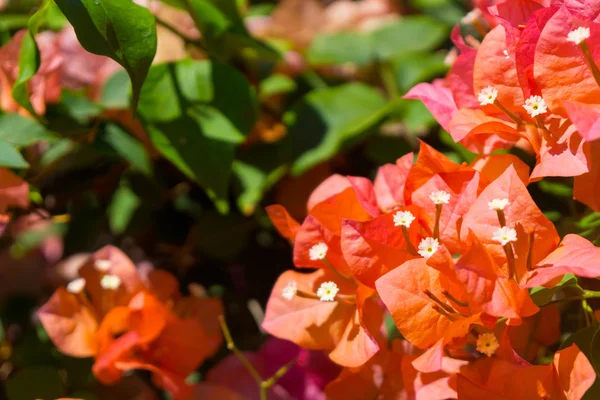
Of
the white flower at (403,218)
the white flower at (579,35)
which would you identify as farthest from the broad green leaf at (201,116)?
the white flower at (579,35)

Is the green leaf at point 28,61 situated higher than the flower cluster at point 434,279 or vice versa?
the green leaf at point 28,61

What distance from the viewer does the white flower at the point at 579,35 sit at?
0.41 metres

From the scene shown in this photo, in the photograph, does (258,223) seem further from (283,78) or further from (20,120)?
(20,120)

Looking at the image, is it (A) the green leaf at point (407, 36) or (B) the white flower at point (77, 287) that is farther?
(A) the green leaf at point (407, 36)

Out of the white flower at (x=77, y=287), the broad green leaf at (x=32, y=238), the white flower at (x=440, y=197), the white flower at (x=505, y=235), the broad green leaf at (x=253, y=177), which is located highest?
the white flower at (x=505, y=235)

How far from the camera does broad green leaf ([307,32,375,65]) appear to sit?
88cm

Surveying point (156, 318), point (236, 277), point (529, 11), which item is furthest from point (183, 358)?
point (529, 11)

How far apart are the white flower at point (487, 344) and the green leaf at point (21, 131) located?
0.44 meters

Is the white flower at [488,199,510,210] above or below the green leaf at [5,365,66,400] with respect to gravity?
above

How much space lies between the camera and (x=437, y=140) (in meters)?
0.79

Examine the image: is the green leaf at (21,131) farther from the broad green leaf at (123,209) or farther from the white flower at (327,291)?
the white flower at (327,291)

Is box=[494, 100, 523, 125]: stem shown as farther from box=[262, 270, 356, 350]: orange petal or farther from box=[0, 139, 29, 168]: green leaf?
box=[0, 139, 29, 168]: green leaf

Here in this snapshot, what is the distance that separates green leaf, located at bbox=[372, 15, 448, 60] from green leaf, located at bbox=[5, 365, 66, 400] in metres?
0.58

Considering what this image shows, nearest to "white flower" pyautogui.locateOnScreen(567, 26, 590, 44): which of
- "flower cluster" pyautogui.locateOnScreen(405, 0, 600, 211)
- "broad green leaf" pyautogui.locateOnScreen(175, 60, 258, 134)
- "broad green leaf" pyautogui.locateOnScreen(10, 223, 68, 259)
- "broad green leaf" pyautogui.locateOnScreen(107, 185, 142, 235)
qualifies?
"flower cluster" pyautogui.locateOnScreen(405, 0, 600, 211)
